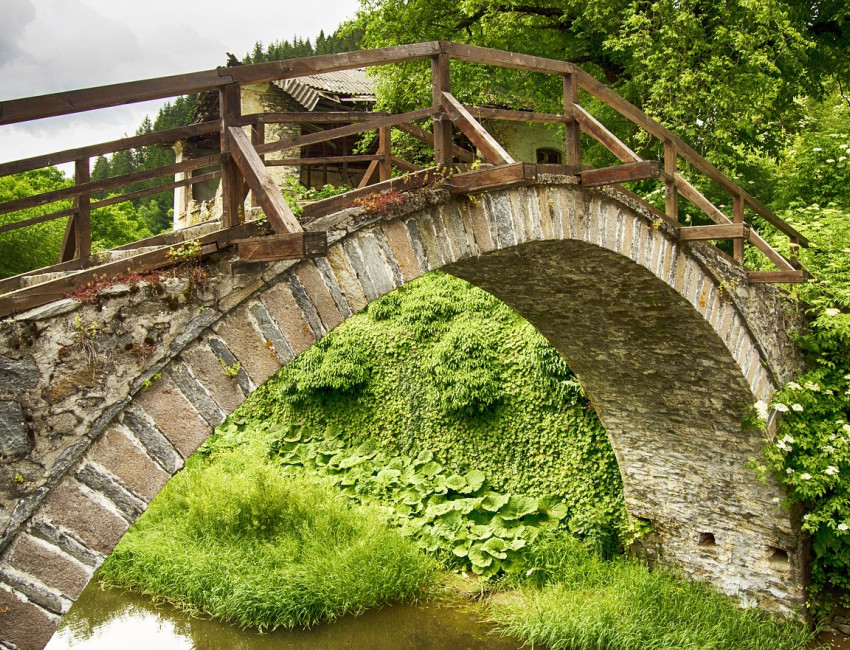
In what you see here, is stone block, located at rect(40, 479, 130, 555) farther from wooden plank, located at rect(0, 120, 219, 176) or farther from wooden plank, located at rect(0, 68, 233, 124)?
wooden plank, located at rect(0, 68, 233, 124)

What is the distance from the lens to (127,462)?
3018 millimetres

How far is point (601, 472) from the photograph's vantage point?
885 centimetres

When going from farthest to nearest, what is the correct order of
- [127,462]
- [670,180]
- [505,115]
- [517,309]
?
[517,309] → [670,180] → [505,115] → [127,462]

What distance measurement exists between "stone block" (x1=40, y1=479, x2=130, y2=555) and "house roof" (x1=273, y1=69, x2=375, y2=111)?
12178 mm

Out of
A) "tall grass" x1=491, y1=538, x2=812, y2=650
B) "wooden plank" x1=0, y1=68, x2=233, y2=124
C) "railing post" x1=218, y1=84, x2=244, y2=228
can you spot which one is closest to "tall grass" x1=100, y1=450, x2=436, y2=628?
"tall grass" x1=491, y1=538, x2=812, y2=650

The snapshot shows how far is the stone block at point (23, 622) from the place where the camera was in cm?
275

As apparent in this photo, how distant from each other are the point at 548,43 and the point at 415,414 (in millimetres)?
5918

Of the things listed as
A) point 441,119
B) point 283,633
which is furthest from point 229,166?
point 283,633

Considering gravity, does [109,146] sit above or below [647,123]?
below

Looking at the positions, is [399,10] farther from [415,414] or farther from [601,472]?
[601,472]

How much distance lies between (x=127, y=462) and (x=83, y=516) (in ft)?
0.86

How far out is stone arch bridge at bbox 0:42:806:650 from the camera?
285 centimetres

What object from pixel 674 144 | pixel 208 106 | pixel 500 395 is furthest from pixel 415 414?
pixel 208 106

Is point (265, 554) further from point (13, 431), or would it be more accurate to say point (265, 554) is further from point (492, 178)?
point (13, 431)
